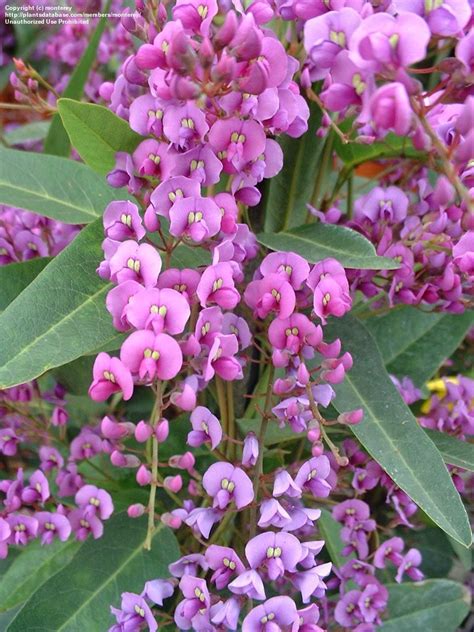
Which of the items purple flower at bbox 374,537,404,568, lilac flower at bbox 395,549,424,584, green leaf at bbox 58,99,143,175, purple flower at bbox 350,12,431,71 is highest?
purple flower at bbox 350,12,431,71

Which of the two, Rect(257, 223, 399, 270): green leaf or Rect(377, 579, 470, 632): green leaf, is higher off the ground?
Rect(257, 223, 399, 270): green leaf

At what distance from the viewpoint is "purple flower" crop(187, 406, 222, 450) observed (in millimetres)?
507

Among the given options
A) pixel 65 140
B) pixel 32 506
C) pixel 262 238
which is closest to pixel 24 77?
pixel 65 140

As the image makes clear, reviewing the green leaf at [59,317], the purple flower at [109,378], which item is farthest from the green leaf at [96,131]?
the purple flower at [109,378]

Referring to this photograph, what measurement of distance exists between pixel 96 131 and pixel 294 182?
16 centimetres

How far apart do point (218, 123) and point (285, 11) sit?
0.30 feet

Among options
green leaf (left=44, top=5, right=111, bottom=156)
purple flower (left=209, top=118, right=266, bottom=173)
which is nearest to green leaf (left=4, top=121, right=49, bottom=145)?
green leaf (left=44, top=5, right=111, bottom=156)

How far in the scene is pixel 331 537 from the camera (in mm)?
723

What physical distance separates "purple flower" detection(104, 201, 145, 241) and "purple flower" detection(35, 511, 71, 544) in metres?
0.25

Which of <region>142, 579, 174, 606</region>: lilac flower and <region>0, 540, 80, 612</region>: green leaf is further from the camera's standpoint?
<region>0, 540, 80, 612</region>: green leaf

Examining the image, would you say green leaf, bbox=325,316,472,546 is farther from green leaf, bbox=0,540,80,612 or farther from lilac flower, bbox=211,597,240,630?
green leaf, bbox=0,540,80,612

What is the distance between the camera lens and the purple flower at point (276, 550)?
492 mm

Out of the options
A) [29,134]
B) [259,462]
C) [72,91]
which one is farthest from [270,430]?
[29,134]

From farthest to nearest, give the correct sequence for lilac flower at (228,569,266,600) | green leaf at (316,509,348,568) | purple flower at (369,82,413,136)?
green leaf at (316,509,348,568) < lilac flower at (228,569,266,600) < purple flower at (369,82,413,136)
